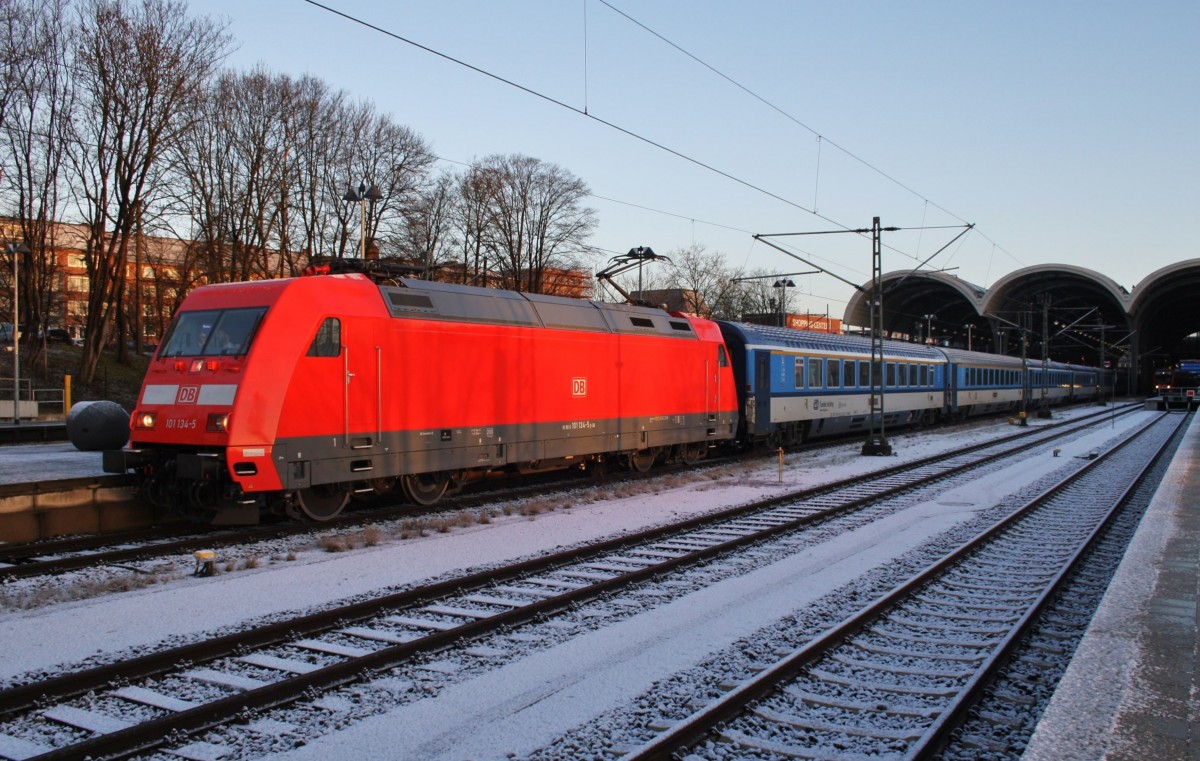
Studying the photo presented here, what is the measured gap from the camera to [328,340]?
1163 cm

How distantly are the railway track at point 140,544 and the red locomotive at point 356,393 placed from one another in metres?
0.29

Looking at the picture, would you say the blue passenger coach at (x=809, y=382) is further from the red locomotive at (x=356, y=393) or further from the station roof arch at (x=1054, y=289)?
the station roof arch at (x=1054, y=289)

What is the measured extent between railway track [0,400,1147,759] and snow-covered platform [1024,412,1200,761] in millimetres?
4257

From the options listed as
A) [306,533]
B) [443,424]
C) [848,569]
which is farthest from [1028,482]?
[306,533]

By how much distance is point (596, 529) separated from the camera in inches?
485

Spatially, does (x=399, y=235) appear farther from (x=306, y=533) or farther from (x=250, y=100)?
(x=306, y=533)

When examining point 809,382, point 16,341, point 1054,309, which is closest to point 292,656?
point 809,382

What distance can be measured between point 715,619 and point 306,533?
6.37 metres

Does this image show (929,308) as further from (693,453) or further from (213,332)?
(213,332)

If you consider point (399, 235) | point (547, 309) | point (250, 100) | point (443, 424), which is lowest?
point (443, 424)

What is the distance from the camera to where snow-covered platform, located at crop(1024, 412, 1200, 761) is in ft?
16.3

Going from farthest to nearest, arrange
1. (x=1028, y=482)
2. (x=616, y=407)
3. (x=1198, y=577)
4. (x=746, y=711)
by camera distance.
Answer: (x=1028, y=482)
(x=616, y=407)
(x=1198, y=577)
(x=746, y=711)

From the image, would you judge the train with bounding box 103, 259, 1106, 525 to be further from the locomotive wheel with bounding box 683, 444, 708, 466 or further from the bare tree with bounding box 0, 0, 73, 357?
the bare tree with bounding box 0, 0, 73, 357

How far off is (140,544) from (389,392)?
367 centimetres
